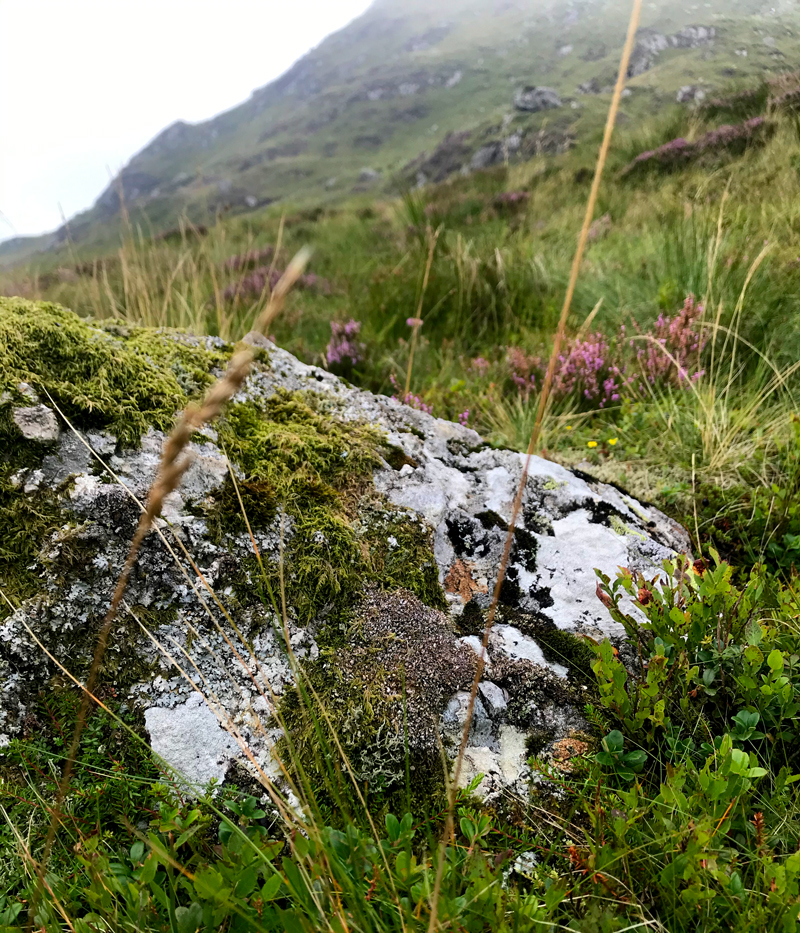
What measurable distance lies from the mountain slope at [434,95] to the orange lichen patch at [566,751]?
5.19 m

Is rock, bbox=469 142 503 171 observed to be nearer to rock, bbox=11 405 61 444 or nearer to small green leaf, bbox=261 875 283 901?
rock, bbox=11 405 61 444

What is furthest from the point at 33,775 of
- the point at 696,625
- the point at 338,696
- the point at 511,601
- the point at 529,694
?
the point at 696,625

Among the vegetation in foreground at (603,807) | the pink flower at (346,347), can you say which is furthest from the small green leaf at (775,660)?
the pink flower at (346,347)

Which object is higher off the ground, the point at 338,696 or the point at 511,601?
the point at 338,696

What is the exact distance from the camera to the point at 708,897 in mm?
934

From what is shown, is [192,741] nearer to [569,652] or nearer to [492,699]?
[492,699]

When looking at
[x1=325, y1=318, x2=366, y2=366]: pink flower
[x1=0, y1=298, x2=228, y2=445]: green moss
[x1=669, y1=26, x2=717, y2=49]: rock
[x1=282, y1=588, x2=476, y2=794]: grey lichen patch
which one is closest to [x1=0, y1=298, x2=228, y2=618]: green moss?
[x1=0, y1=298, x2=228, y2=445]: green moss

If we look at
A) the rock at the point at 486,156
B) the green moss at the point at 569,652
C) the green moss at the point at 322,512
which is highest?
the rock at the point at 486,156

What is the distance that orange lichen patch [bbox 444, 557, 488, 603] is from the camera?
1713 millimetres

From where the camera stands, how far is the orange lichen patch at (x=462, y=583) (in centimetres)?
171

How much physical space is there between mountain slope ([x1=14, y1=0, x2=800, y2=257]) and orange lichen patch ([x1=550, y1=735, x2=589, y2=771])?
204 inches

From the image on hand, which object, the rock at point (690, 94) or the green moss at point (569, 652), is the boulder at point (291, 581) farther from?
the rock at point (690, 94)

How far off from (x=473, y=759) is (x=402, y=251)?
6928 millimetres

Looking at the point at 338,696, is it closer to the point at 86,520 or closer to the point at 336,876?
the point at 336,876
